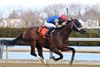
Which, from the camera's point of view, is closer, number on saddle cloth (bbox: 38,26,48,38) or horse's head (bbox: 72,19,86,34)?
horse's head (bbox: 72,19,86,34)

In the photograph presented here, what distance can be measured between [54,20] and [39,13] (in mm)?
45690

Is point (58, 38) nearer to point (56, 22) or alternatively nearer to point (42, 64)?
point (56, 22)

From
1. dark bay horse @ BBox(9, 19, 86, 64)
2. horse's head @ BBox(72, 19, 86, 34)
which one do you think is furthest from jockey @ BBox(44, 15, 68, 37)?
horse's head @ BBox(72, 19, 86, 34)

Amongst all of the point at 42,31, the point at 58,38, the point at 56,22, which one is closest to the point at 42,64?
the point at 42,31

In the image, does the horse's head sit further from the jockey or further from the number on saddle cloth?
the number on saddle cloth

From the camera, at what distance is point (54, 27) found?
30.8ft

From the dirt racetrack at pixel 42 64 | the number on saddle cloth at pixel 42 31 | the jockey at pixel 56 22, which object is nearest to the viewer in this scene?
the jockey at pixel 56 22

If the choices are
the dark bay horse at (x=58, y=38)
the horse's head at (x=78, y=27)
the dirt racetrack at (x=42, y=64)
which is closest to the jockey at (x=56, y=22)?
the dark bay horse at (x=58, y=38)

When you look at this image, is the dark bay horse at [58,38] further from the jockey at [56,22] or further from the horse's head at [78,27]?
the jockey at [56,22]

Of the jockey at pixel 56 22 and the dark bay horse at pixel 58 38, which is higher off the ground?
the jockey at pixel 56 22

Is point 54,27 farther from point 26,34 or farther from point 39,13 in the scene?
point 39,13

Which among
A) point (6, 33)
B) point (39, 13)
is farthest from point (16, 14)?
point (6, 33)

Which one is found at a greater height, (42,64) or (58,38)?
(58,38)

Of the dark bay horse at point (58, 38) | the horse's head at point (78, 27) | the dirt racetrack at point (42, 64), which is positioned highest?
the horse's head at point (78, 27)
